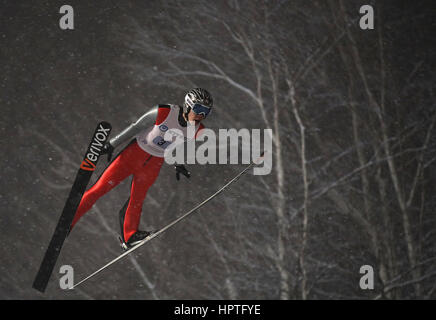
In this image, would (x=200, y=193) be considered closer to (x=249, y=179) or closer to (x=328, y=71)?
(x=249, y=179)

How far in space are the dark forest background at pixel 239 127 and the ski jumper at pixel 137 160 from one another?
2.13 m

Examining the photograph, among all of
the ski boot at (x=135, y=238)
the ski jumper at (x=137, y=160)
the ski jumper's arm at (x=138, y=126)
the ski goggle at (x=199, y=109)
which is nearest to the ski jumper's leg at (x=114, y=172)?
the ski jumper at (x=137, y=160)

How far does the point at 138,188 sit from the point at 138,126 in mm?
409

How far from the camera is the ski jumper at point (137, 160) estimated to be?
339 cm

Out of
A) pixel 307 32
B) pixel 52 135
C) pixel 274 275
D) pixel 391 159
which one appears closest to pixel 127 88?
pixel 52 135

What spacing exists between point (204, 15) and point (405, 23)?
6.73 feet

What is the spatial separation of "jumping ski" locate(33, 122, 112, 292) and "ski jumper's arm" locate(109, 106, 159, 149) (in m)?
0.08

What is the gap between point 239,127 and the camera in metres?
5.92

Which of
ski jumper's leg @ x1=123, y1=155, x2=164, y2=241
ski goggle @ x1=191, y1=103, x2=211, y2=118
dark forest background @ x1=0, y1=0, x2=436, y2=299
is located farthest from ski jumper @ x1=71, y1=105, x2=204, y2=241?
dark forest background @ x1=0, y1=0, x2=436, y2=299

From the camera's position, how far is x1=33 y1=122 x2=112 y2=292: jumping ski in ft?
10.9

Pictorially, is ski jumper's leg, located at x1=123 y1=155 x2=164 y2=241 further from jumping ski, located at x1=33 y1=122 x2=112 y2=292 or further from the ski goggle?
the ski goggle

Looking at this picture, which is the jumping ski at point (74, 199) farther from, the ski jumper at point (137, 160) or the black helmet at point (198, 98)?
the black helmet at point (198, 98)

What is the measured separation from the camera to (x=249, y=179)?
238 inches

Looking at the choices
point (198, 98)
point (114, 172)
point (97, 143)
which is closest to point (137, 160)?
point (114, 172)
